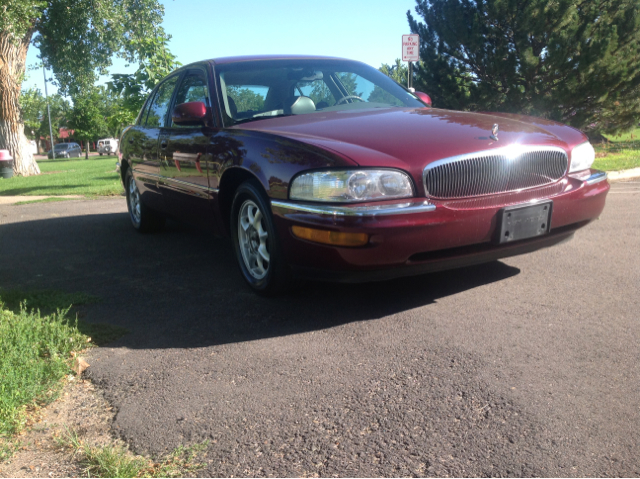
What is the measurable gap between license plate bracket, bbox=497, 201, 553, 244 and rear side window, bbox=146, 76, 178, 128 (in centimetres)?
337

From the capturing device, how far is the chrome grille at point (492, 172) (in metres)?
3.44

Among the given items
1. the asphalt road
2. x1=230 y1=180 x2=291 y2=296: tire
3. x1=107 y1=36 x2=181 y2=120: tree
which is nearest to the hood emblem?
the asphalt road

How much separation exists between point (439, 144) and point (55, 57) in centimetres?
2167

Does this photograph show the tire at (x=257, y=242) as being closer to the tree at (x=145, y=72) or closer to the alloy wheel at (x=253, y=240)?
the alloy wheel at (x=253, y=240)

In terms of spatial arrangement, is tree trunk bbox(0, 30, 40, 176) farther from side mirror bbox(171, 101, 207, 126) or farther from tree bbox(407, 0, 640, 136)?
side mirror bbox(171, 101, 207, 126)

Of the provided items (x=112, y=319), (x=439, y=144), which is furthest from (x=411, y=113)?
(x=112, y=319)

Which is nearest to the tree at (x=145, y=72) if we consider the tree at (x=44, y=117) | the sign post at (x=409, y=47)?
the sign post at (x=409, y=47)

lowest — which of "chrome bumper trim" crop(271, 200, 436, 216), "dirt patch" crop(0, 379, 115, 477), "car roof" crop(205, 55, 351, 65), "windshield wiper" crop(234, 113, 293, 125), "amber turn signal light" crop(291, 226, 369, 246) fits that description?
"dirt patch" crop(0, 379, 115, 477)

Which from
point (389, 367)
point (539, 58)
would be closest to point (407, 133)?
point (389, 367)

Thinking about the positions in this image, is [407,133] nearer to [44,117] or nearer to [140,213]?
[140,213]

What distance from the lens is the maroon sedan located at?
10.9ft

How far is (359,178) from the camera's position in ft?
10.9

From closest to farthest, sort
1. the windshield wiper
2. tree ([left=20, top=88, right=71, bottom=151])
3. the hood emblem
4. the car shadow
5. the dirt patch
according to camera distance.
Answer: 1. the dirt patch
2. the car shadow
3. the hood emblem
4. the windshield wiper
5. tree ([left=20, top=88, right=71, bottom=151])

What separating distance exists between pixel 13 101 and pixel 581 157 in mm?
21091
